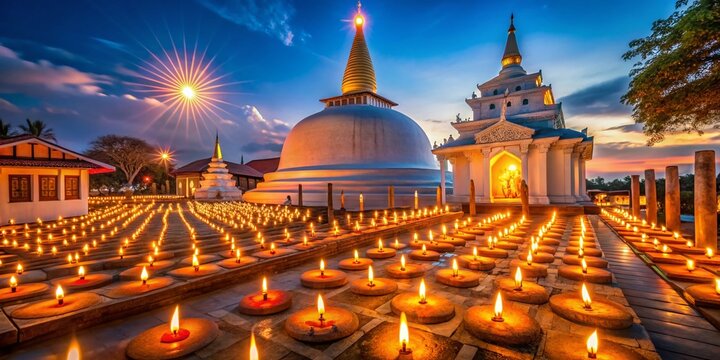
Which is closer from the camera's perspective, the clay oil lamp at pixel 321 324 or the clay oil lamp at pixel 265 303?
the clay oil lamp at pixel 321 324

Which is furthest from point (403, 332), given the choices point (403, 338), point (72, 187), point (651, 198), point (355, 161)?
point (355, 161)

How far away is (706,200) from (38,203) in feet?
84.6

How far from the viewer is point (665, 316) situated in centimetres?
365

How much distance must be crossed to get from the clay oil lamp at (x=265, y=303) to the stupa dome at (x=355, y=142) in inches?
861

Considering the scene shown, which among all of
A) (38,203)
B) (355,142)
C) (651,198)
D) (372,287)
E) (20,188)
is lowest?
(372,287)

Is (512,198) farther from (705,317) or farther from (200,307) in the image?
(200,307)

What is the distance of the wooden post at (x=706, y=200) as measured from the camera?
7.82m

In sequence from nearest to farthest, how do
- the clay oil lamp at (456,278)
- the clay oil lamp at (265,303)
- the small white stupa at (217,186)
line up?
the clay oil lamp at (265,303), the clay oil lamp at (456,278), the small white stupa at (217,186)

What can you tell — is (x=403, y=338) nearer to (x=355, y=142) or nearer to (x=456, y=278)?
(x=456, y=278)

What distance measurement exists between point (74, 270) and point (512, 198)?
22.3m

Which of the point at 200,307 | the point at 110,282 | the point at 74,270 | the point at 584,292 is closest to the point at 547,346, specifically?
the point at 584,292

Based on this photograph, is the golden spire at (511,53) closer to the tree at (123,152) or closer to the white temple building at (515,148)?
the white temple building at (515,148)

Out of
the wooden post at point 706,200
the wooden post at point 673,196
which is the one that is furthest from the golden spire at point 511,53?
the wooden post at point 706,200

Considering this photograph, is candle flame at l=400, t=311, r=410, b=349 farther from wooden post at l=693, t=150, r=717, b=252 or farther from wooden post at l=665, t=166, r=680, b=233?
wooden post at l=665, t=166, r=680, b=233
